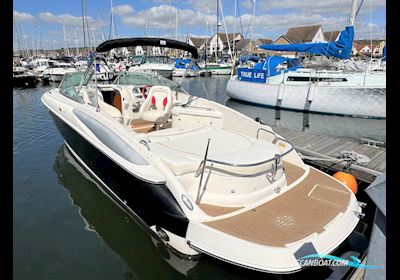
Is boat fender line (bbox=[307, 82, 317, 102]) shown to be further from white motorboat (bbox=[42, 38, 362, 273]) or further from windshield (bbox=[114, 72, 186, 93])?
white motorboat (bbox=[42, 38, 362, 273])

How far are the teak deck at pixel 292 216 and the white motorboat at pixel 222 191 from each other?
0.01m

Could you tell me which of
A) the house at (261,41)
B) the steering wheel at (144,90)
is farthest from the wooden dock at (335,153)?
the house at (261,41)

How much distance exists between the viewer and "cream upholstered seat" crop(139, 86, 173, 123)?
582cm

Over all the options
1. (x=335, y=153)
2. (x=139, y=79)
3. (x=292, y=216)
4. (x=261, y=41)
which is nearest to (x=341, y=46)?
(x=335, y=153)

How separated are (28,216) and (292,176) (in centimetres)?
438

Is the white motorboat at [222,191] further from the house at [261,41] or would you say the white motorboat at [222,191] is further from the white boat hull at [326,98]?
the house at [261,41]

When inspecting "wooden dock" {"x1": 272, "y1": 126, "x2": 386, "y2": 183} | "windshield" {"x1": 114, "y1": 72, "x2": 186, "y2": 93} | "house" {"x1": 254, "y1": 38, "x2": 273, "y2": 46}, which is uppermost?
"house" {"x1": 254, "y1": 38, "x2": 273, "y2": 46}

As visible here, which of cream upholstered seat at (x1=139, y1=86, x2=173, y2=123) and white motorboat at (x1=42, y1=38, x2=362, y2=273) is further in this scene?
cream upholstered seat at (x1=139, y1=86, x2=173, y2=123)

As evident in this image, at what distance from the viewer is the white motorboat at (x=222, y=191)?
2768mm

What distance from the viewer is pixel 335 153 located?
605 cm

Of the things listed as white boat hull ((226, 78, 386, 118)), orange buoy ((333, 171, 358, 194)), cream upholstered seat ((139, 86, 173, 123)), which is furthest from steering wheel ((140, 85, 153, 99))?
white boat hull ((226, 78, 386, 118))

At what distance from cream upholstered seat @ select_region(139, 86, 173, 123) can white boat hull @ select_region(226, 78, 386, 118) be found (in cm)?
1069

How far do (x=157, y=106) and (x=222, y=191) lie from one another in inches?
129

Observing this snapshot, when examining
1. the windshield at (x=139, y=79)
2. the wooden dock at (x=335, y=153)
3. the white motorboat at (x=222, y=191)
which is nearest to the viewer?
the white motorboat at (x=222, y=191)
